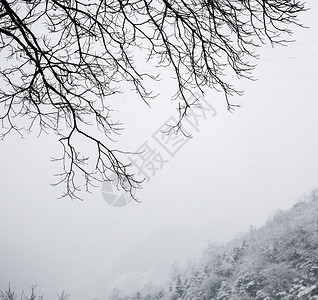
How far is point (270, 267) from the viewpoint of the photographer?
2842 cm

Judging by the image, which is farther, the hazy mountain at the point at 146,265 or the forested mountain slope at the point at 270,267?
the hazy mountain at the point at 146,265

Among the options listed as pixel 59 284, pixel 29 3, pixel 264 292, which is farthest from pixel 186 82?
pixel 59 284

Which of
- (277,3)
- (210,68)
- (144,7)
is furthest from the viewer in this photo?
(210,68)

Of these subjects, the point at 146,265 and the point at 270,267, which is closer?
the point at 270,267

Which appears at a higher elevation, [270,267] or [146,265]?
[146,265]

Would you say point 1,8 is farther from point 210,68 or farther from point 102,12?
point 210,68

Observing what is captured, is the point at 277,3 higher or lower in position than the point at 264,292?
higher

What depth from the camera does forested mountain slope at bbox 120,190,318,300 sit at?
24.7 metres

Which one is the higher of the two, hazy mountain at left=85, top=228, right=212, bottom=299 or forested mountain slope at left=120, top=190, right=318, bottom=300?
hazy mountain at left=85, top=228, right=212, bottom=299

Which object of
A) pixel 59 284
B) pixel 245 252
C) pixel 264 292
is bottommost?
pixel 264 292

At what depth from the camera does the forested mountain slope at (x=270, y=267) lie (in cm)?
2470

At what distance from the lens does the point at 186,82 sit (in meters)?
3.34

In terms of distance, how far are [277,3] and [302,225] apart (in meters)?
34.0

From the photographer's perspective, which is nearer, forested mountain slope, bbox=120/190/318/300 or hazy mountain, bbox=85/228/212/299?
forested mountain slope, bbox=120/190/318/300
